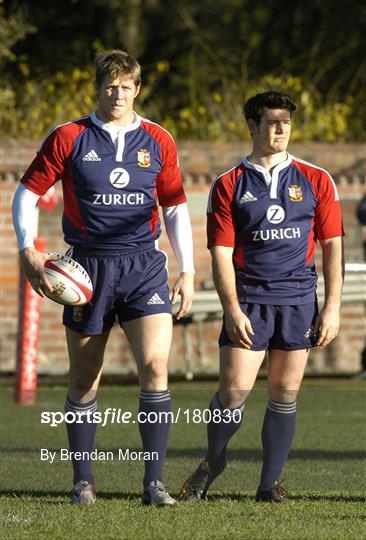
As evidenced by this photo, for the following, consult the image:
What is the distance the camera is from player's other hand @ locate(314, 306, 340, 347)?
6.92 meters

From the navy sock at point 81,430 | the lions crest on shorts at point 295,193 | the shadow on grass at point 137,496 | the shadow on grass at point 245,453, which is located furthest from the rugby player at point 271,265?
the shadow on grass at point 245,453

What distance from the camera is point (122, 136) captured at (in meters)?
6.96

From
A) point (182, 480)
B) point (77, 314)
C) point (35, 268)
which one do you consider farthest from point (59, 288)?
point (182, 480)

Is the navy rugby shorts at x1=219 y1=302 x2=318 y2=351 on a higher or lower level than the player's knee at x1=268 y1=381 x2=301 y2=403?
higher

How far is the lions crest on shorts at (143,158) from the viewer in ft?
22.7

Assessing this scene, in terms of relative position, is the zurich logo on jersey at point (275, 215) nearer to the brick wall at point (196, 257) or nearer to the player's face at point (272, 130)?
the player's face at point (272, 130)

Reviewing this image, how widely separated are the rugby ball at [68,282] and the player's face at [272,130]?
104cm

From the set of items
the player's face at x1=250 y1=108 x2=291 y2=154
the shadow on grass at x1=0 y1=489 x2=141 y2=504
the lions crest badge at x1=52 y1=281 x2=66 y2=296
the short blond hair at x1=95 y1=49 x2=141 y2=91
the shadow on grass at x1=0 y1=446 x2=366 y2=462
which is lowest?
the shadow on grass at x1=0 y1=446 x2=366 y2=462

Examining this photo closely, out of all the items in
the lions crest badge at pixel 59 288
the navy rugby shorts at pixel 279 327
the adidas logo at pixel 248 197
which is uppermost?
Result: the adidas logo at pixel 248 197

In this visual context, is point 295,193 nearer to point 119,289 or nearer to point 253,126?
point 253,126

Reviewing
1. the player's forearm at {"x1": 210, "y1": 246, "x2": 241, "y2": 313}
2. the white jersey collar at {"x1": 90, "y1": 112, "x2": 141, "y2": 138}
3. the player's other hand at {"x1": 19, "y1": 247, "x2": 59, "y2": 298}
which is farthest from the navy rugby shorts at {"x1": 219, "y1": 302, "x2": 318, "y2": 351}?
the white jersey collar at {"x1": 90, "y1": 112, "x2": 141, "y2": 138}

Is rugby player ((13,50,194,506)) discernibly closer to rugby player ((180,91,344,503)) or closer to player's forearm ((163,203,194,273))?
player's forearm ((163,203,194,273))

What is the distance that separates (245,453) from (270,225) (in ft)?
9.09

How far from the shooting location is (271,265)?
22.9 feet
